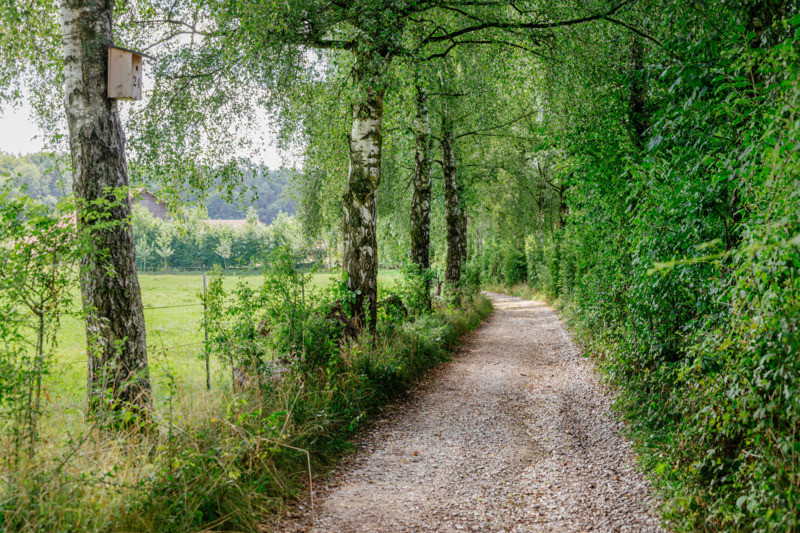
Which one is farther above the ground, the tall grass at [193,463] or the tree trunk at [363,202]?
the tree trunk at [363,202]

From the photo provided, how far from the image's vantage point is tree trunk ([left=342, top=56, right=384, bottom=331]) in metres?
7.75

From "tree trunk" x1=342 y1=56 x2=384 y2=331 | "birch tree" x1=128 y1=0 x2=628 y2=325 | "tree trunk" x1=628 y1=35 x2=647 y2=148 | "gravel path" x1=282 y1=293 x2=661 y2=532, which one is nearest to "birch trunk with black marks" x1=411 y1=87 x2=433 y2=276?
"birch tree" x1=128 y1=0 x2=628 y2=325

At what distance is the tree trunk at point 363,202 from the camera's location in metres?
7.75

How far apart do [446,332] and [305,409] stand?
5.84 m

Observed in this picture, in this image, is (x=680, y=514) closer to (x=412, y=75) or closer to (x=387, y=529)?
(x=387, y=529)

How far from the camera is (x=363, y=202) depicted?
7.80m

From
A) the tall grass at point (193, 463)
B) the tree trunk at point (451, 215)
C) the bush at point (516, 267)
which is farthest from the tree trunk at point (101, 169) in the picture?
the bush at point (516, 267)

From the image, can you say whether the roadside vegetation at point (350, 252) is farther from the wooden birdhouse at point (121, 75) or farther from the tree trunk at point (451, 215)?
the tree trunk at point (451, 215)

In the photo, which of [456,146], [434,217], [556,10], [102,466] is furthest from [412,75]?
[434,217]

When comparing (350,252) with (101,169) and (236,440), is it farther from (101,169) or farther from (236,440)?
(236,440)

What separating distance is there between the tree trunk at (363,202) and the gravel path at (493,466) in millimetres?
1895

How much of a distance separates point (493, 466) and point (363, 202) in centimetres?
448

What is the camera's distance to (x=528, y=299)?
25.3 meters

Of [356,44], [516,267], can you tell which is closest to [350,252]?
[356,44]
